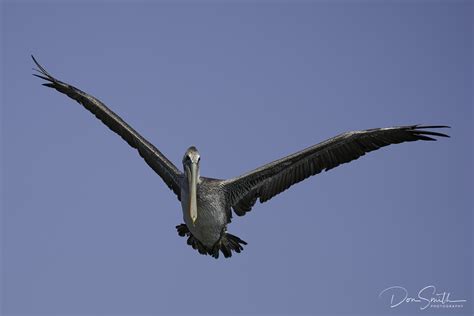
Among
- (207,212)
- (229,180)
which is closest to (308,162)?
(229,180)

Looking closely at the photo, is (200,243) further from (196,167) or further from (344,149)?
(344,149)

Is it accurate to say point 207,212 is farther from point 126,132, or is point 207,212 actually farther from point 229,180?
point 126,132

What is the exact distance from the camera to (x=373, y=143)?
15250mm

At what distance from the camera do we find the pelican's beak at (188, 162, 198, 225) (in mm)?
14617

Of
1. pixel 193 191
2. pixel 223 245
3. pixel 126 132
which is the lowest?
pixel 223 245

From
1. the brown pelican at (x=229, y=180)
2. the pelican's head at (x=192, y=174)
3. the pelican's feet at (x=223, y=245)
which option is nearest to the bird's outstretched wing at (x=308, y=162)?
the brown pelican at (x=229, y=180)

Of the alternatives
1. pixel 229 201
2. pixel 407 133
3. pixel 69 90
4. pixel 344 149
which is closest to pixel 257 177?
pixel 229 201

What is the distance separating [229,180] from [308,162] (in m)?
1.37

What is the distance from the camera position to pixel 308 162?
15562 millimetres

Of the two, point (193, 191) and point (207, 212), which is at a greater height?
point (193, 191)

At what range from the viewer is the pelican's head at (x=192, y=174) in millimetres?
14633

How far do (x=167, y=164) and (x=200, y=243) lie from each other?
4.96 ft

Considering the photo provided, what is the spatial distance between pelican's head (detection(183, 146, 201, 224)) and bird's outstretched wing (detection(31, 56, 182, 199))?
120 cm

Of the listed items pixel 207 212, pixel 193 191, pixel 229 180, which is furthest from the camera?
pixel 229 180
